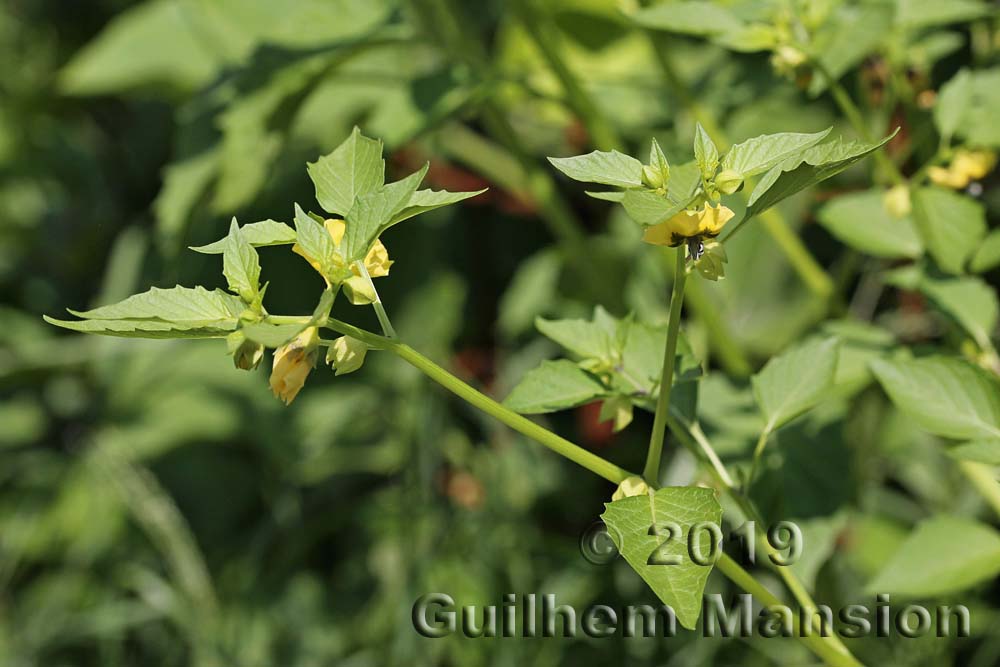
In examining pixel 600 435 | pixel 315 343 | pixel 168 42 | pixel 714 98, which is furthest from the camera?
pixel 168 42

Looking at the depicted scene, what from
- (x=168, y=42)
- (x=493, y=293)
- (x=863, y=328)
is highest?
(x=863, y=328)

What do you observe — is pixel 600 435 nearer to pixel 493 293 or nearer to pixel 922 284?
pixel 493 293

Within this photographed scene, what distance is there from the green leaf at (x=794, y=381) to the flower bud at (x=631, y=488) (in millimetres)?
125

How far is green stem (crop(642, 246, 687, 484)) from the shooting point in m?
0.47

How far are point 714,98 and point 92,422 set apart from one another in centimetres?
109

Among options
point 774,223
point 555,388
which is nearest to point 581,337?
point 555,388

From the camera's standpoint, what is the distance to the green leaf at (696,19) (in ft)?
2.34

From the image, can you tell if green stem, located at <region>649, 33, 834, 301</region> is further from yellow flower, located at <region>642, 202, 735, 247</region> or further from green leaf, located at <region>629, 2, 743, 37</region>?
yellow flower, located at <region>642, 202, 735, 247</region>

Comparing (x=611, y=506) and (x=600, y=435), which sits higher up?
(x=611, y=506)

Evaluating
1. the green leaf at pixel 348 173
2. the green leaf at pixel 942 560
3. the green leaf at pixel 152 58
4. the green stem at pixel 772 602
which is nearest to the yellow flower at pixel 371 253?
the green leaf at pixel 348 173

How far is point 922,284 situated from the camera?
77 centimetres

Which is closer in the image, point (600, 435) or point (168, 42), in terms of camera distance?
point (600, 435)

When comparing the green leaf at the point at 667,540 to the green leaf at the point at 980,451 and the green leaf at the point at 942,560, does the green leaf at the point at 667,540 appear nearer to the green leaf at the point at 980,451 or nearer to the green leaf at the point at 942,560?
the green leaf at the point at 980,451

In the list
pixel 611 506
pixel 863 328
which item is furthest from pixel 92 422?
pixel 611 506
